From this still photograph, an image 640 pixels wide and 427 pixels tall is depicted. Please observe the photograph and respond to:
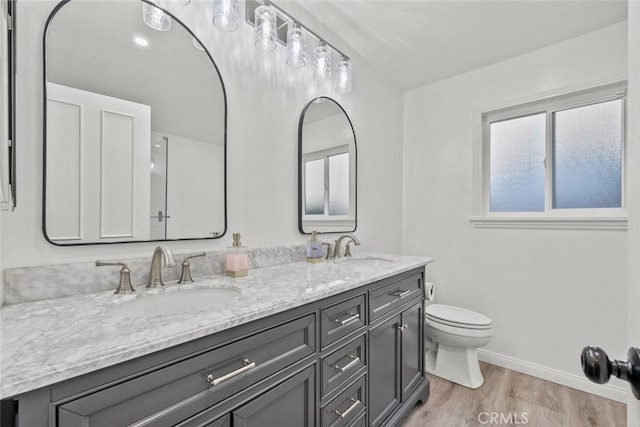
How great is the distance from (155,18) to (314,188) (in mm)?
1128

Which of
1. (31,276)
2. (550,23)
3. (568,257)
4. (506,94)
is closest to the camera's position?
(31,276)

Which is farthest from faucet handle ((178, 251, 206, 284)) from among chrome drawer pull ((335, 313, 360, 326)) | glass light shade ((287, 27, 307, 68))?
glass light shade ((287, 27, 307, 68))

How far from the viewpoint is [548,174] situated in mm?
2236

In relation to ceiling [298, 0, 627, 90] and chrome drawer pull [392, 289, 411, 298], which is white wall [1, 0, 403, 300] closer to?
ceiling [298, 0, 627, 90]

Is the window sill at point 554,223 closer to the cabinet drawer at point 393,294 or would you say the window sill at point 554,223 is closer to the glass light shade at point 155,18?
the cabinet drawer at point 393,294

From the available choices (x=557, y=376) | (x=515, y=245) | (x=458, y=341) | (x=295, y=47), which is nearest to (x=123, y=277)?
(x=295, y=47)

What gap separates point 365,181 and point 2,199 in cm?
201

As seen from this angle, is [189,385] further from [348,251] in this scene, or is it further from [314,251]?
[348,251]

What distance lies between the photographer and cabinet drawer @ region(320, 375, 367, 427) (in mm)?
1088

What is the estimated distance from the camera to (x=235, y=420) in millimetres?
766

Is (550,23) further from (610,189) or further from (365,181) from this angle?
(365,181)

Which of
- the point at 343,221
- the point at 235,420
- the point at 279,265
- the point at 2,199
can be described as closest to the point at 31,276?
the point at 2,199

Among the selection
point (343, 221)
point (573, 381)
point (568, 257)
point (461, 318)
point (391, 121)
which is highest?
point (391, 121)

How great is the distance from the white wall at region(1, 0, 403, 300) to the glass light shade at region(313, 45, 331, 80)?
8 cm
